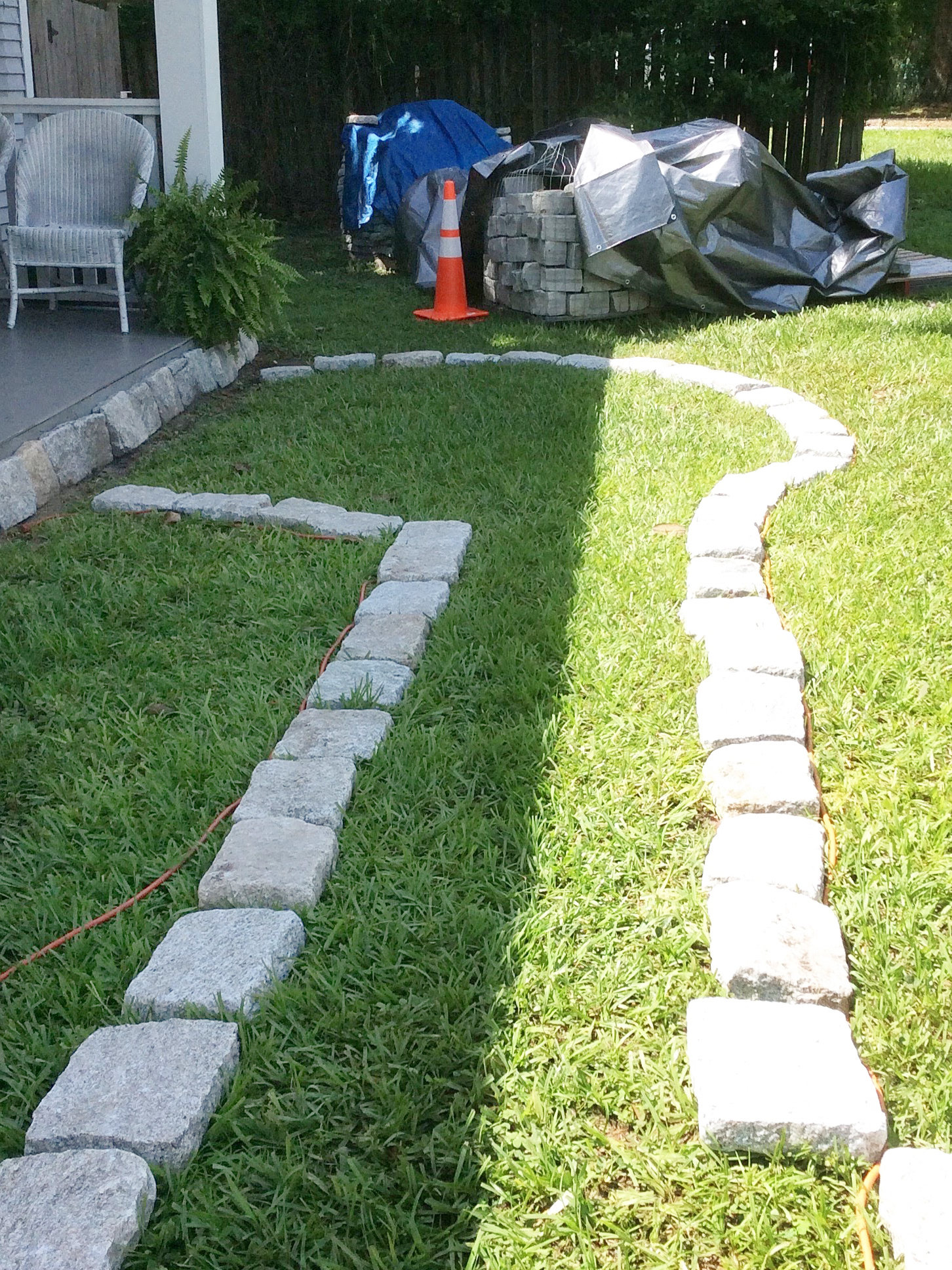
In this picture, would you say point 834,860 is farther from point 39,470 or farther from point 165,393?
point 165,393

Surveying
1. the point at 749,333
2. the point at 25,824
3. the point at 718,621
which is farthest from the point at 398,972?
the point at 749,333

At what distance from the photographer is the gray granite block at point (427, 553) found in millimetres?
3449

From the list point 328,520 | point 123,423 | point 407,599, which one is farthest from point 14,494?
point 407,599

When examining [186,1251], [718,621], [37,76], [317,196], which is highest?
[37,76]

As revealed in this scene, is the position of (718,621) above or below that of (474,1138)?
above

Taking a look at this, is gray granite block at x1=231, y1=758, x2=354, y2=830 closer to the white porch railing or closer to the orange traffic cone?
the white porch railing

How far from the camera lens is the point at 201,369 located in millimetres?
5719

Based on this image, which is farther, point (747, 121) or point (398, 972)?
point (747, 121)

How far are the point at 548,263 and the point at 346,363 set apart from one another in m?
1.53

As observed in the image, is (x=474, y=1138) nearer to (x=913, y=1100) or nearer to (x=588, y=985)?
(x=588, y=985)

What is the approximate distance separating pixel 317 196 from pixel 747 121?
4.38m

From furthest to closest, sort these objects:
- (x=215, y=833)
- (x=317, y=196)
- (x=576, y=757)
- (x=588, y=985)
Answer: (x=317, y=196)
(x=576, y=757)
(x=215, y=833)
(x=588, y=985)

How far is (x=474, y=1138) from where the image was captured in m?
1.65

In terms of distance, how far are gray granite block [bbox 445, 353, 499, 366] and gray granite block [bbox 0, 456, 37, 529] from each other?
8.66ft
